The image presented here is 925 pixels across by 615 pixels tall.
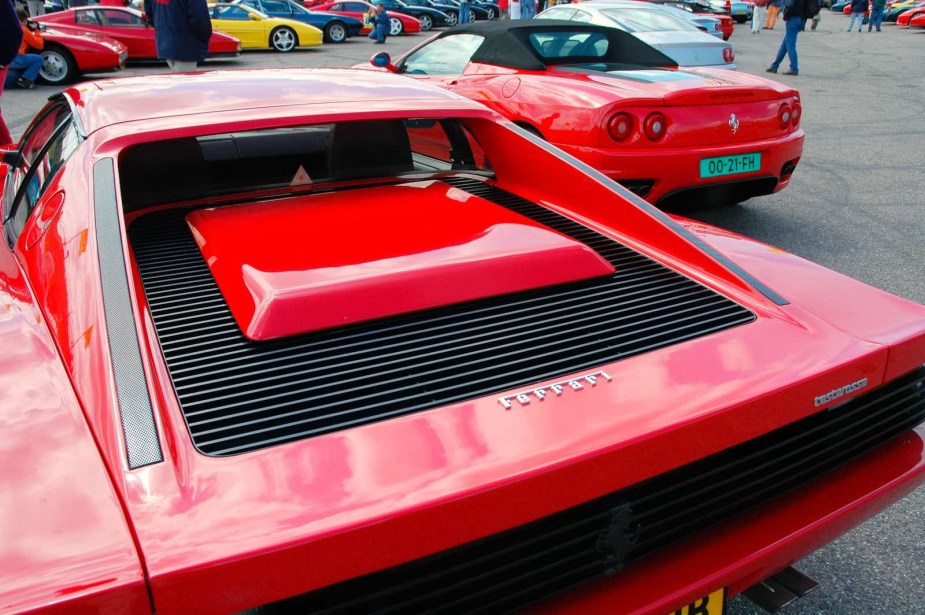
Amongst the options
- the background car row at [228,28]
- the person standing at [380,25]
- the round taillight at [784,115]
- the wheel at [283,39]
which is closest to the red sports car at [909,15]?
the background car row at [228,28]

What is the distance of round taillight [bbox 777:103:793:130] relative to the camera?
4258 mm

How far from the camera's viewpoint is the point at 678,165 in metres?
3.92

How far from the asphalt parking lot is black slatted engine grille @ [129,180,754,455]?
743mm

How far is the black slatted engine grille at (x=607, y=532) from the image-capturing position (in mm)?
1080

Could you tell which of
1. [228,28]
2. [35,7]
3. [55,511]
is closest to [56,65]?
[228,28]

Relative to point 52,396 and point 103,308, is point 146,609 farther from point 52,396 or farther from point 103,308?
point 103,308

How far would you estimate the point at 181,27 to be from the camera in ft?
20.5

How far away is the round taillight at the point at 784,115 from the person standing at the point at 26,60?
973 cm

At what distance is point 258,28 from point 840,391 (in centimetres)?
1707

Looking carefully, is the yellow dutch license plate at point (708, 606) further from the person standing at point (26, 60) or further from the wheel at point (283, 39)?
the wheel at point (283, 39)

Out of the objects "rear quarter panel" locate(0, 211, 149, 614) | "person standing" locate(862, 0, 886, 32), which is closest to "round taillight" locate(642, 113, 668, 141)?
"rear quarter panel" locate(0, 211, 149, 614)

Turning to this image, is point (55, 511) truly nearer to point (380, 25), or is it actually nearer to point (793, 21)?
point (793, 21)

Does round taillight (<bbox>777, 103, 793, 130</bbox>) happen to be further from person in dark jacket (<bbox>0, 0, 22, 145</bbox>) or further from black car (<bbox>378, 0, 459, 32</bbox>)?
black car (<bbox>378, 0, 459, 32</bbox>)

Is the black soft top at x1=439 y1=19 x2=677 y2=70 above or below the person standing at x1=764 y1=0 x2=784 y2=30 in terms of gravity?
above
